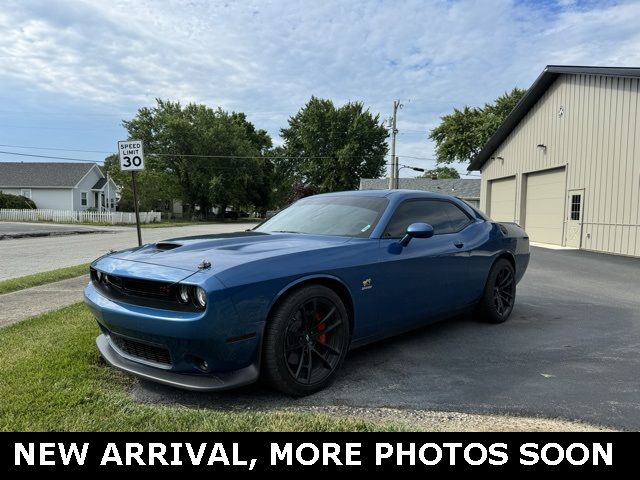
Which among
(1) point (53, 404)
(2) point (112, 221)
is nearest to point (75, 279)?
(1) point (53, 404)

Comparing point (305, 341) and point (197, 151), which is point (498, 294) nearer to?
point (305, 341)

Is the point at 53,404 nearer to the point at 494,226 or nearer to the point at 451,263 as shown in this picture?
the point at 451,263

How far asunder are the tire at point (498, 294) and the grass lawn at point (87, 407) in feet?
9.42

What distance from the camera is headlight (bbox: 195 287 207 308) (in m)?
2.93

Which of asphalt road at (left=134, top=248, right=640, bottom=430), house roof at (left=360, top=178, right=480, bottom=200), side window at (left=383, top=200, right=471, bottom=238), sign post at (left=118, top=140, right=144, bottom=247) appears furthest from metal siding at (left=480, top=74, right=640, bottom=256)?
house roof at (left=360, top=178, right=480, bottom=200)

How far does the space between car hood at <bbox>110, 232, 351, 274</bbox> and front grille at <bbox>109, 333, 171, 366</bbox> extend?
0.53 m

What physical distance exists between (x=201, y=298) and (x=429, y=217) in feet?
8.72

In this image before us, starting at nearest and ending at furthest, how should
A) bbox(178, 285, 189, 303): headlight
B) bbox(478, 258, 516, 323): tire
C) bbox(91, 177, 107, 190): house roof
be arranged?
bbox(178, 285, 189, 303): headlight → bbox(478, 258, 516, 323): tire → bbox(91, 177, 107, 190): house roof

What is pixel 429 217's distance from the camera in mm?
4859

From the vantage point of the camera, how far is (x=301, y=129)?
65.5m

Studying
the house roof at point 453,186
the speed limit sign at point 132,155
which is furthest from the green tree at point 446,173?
the speed limit sign at point 132,155

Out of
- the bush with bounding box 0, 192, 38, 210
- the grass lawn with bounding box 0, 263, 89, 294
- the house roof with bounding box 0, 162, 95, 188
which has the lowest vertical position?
the grass lawn with bounding box 0, 263, 89, 294

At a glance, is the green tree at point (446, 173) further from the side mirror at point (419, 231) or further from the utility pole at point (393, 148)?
the side mirror at point (419, 231)

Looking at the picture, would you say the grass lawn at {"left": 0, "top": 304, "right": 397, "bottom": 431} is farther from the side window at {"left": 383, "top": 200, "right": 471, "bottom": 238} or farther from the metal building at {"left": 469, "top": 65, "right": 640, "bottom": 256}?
the metal building at {"left": 469, "top": 65, "right": 640, "bottom": 256}
